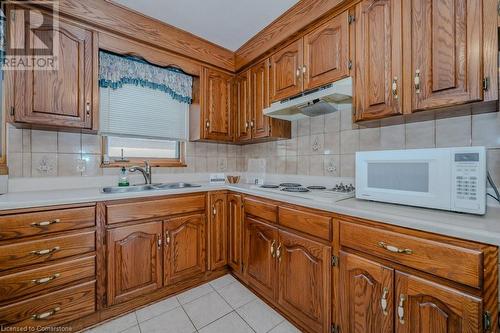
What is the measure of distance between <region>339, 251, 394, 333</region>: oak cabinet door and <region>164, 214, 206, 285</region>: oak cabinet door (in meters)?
1.21

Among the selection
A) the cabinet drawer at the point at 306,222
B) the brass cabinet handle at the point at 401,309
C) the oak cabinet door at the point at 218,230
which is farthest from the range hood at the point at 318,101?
the brass cabinet handle at the point at 401,309

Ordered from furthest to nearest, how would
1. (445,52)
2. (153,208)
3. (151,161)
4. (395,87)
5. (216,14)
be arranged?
(151,161) < (216,14) < (153,208) < (395,87) < (445,52)

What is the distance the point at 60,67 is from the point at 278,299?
7.52ft

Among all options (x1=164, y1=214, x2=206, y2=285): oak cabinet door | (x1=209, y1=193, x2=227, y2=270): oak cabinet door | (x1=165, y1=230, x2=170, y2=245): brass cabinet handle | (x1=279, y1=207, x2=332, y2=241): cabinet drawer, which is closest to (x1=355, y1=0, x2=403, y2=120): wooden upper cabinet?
(x1=279, y1=207, x2=332, y2=241): cabinet drawer

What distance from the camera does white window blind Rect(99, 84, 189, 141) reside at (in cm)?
194

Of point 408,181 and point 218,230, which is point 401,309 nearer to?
point 408,181

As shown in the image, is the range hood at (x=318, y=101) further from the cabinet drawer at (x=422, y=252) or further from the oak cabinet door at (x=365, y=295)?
the oak cabinet door at (x=365, y=295)

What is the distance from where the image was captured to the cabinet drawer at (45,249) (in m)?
1.16

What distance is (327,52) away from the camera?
5.09 ft

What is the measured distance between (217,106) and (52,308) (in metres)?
2.04

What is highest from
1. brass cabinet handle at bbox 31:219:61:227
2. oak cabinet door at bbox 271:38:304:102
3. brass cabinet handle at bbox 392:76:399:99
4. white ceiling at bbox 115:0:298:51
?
white ceiling at bbox 115:0:298:51

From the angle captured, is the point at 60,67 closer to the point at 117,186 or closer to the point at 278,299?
the point at 117,186

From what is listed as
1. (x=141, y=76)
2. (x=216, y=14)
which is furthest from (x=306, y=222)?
(x=141, y=76)

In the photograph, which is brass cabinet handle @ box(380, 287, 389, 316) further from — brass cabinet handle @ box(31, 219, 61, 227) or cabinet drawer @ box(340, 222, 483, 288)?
brass cabinet handle @ box(31, 219, 61, 227)
